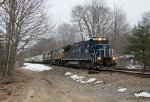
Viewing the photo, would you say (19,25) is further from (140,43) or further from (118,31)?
(118,31)

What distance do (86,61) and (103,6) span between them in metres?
48.5

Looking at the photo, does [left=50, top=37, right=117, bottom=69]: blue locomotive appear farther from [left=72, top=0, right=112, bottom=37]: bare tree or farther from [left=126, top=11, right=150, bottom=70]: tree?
[left=72, top=0, right=112, bottom=37]: bare tree

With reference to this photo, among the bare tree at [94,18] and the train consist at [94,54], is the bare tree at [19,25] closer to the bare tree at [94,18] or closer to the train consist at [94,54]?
the train consist at [94,54]

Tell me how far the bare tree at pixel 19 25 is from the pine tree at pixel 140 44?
19373 mm

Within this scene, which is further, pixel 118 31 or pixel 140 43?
pixel 118 31

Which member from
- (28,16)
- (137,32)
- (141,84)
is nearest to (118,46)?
(137,32)

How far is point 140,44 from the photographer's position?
47.1 metres

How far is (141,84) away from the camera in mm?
17375

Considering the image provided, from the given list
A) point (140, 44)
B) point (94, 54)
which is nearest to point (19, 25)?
point (94, 54)

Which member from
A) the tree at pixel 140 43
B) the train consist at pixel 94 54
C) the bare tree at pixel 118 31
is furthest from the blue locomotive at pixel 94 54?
the bare tree at pixel 118 31

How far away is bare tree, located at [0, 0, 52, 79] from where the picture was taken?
28.2m

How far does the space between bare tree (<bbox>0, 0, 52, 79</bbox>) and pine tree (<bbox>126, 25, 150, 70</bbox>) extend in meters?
19.4

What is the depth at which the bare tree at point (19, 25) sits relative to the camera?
1112 inches

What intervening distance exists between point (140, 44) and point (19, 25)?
76.4 ft
